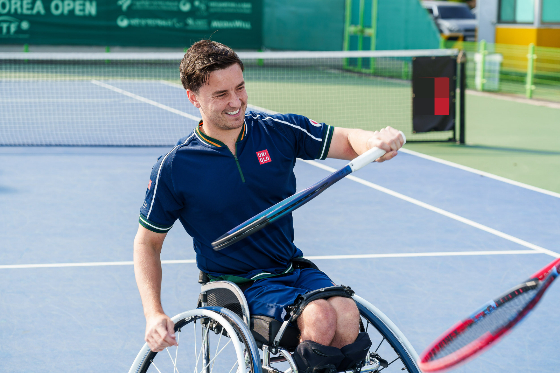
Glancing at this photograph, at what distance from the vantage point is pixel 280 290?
2881mm

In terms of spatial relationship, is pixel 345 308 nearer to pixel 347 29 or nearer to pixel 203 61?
pixel 203 61

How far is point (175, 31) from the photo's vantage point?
73.3 feet

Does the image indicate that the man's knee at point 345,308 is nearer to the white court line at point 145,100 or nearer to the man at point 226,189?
the man at point 226,189

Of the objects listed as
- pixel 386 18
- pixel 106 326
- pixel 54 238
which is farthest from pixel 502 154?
pixel 386 18

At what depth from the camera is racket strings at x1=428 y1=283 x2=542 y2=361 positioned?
7.47 ft

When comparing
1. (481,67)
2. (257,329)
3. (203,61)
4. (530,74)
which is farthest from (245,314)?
(481,67)

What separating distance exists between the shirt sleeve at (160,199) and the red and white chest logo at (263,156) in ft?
1.20

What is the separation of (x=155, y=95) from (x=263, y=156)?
527 inches

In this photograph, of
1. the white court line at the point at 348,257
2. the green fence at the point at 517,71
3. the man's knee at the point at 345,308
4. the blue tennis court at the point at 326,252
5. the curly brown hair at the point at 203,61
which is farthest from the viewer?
the green fence at the point at 517,71

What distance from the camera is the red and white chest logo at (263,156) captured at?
122 inches

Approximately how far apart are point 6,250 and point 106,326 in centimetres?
183

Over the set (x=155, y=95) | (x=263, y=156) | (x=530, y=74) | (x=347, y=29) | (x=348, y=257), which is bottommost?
(x=348, y=257)

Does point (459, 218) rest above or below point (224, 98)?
below

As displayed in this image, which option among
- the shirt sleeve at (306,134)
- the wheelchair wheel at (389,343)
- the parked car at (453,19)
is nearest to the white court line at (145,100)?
the shirt sleeve at (306,134)
